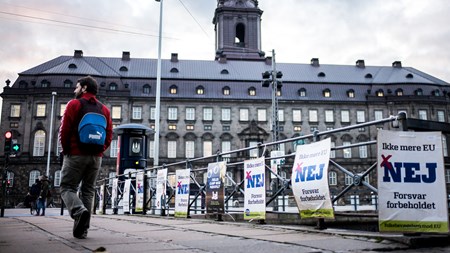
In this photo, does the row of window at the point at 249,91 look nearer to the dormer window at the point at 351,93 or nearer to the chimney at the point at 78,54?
the dormer window at the point at 351,93

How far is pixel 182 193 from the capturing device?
10.4m

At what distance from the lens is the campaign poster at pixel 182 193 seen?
10188 millimetres

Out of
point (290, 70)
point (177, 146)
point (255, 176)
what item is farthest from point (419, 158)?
point (290, 70)

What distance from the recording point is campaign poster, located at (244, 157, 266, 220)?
24.5ft

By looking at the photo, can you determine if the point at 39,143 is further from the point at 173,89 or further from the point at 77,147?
the point at 77,147

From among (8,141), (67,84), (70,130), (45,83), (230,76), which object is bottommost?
(70,130)

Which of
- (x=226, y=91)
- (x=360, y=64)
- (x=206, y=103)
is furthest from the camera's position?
(x=360, y=64)

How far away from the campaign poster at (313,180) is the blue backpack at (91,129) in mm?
2719

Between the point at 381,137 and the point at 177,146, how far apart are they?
178ft

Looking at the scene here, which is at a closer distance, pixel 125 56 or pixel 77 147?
pixel 77 147

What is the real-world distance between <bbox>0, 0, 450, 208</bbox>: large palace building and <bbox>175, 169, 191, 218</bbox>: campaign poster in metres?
Answer: 44.7

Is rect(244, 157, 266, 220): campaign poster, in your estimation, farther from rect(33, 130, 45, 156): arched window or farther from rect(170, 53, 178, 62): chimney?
rect(170, 53, 178, 62): chimney

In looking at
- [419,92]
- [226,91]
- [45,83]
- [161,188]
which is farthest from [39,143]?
[419,92]

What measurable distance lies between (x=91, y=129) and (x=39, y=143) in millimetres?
55150
